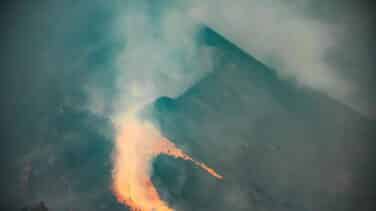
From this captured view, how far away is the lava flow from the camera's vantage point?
23859 millimetres

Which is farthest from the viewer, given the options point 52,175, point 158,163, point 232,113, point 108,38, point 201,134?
point 108,38

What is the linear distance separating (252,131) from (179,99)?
9351 millimetres

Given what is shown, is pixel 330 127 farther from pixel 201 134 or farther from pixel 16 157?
pixel 16 157

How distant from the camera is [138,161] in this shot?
28.4m

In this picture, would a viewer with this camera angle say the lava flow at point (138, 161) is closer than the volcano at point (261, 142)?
Yes

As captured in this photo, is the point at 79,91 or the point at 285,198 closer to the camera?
the point at 285,198

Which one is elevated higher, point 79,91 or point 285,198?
point 79,91

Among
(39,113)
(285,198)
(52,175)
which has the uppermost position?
(39,113)

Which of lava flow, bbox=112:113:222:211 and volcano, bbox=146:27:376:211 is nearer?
lava flow, bbox=112:113:222:211

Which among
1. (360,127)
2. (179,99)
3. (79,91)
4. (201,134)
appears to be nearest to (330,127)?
(360,127)

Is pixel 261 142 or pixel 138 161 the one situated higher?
pixel 261 142

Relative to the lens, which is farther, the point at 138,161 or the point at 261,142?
the point at 261,142

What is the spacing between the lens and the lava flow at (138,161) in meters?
23.9

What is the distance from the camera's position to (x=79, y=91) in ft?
108
